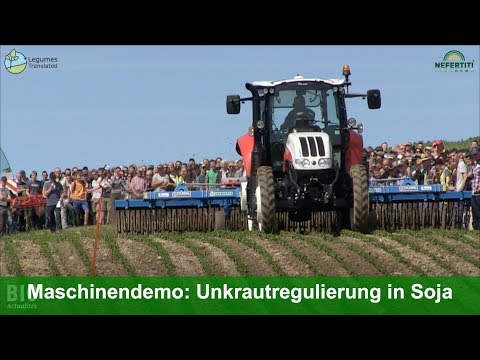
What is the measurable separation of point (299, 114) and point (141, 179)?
19.2 ft

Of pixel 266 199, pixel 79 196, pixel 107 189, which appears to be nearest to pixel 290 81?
pixel 266 199

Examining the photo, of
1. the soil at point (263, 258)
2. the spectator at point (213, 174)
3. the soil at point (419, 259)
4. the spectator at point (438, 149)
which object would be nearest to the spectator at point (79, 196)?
the spectator at point (213, 174)

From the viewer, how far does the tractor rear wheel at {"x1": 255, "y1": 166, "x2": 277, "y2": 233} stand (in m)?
15.1

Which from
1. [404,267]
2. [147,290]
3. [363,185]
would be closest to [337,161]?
[363,185]

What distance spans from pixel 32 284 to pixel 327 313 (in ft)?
9.71

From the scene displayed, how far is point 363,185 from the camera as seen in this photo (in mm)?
15328

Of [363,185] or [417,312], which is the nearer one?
[417,312]

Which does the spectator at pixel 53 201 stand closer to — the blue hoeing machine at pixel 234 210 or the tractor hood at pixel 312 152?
the blue hoeing machine at pixel 234 210

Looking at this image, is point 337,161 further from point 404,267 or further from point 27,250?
point 27,250

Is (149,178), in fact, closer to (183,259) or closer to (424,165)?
(424,165)

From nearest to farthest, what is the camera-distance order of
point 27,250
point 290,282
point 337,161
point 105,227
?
point 290,282
point 27,250
point 337,161
point 105,227

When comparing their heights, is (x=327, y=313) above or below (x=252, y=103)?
below

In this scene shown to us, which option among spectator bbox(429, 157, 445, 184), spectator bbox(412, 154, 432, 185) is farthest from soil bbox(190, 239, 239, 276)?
spectator bbox(429, 157, 445, 184)

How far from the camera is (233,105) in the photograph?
15.1 metres
